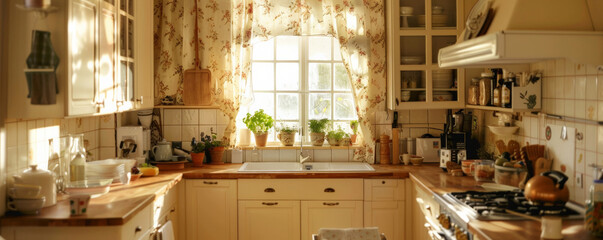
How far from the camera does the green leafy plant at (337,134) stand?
5.03 metres

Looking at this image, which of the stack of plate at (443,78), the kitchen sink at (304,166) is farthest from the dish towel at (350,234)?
the stack of plate at (443,78)

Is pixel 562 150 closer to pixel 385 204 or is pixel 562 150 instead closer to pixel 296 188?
pixel 385 204

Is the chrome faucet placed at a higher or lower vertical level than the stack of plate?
lower

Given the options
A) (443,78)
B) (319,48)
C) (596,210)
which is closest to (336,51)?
(319,48)

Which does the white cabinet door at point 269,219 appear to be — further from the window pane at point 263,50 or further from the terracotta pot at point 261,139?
the window pane at point 263,50

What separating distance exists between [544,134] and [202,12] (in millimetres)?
2791

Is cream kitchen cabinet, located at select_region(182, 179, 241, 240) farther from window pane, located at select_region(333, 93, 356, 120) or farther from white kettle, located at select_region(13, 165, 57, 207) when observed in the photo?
white kettle, located at select_region(13, 165, 57, 207)

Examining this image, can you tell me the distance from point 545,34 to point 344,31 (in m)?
2.31

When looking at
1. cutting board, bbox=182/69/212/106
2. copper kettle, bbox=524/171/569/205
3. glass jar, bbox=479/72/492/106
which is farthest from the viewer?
cutting board, bbox=182/69/212/106

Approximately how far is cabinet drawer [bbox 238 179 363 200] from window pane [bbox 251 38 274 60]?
1203 millimetres

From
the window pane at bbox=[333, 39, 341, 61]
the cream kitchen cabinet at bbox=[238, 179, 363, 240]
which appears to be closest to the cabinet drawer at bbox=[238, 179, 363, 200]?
the cream kitchen cabinet at bbox=[238, 179, 363, 240]

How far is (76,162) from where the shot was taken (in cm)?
359

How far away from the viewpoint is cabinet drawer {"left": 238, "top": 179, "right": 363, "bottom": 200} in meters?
4.46

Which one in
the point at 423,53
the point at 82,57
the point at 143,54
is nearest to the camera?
the point at 82,57
